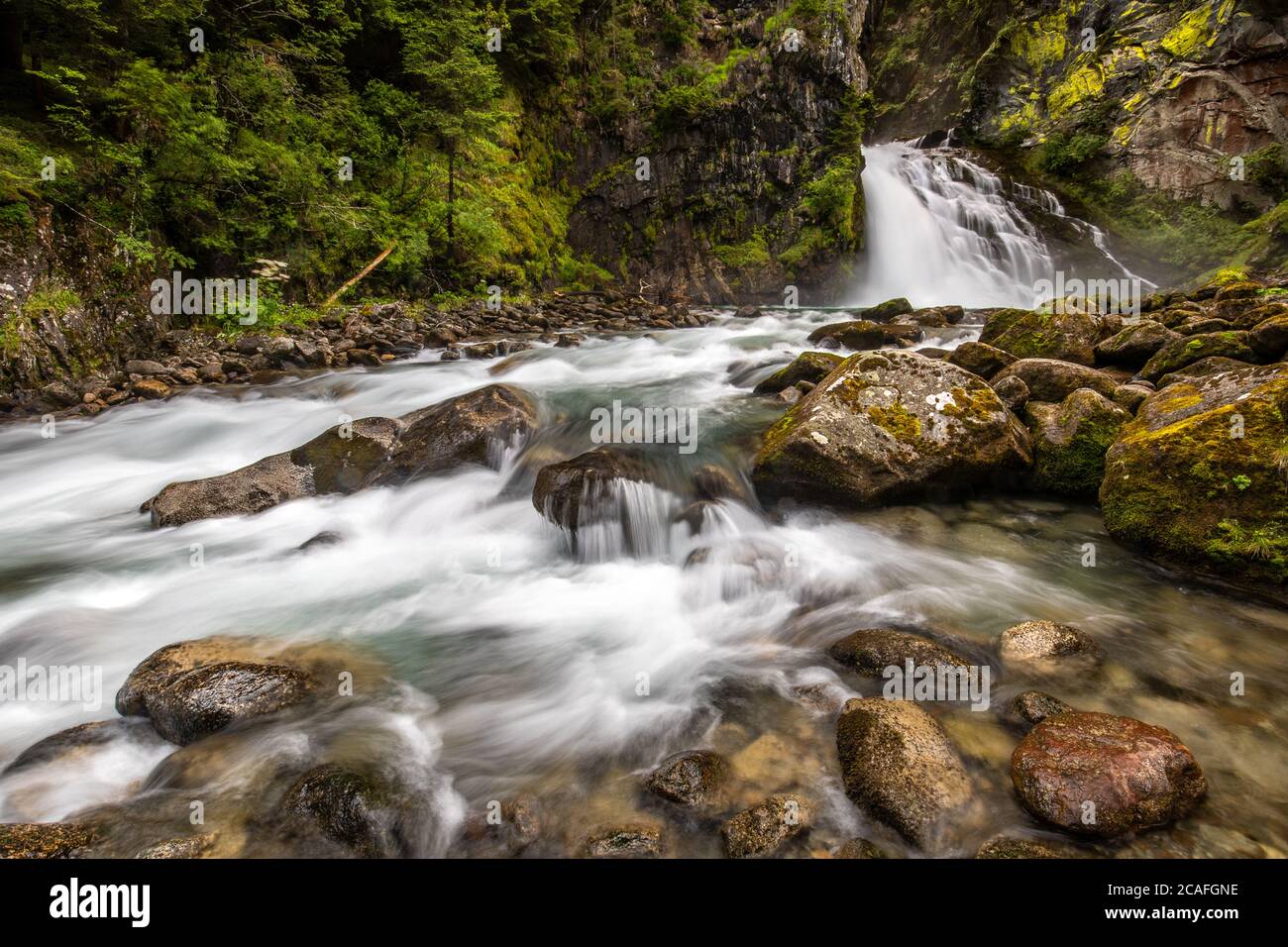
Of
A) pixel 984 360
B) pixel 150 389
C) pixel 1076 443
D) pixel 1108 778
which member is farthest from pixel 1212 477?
pixel 150 389

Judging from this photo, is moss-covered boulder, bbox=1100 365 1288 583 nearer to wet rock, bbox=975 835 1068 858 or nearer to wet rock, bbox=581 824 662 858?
wet rock, bbox=975 835 1068 858

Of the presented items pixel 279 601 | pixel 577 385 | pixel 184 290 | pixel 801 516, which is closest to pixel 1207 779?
pixel 801 516

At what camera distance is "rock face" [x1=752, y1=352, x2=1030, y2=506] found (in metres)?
4.89

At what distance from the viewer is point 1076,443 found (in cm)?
489

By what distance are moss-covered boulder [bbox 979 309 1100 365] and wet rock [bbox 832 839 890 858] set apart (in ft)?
22.3

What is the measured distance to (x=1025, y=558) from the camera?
14.3 ft

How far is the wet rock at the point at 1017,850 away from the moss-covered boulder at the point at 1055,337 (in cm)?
648

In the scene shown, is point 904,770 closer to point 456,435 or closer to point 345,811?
point 345,811

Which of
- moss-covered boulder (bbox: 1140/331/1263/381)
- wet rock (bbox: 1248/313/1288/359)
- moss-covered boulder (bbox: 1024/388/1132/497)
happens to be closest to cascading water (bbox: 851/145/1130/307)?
moss-covered boulder (bbox: 1140/331/1263/381)

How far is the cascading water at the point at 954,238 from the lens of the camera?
59.8 feet

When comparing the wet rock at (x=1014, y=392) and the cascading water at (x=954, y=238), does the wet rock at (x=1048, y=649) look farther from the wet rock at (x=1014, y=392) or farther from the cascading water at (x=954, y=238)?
the cascading water at (x=954, y=238)

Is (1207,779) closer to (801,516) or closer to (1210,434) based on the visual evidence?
(1210,434)

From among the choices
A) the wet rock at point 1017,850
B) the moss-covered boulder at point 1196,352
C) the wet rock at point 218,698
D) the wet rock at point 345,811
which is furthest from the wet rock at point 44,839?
the moss-covered boulder at point 1196,352

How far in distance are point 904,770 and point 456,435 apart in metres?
5.39
